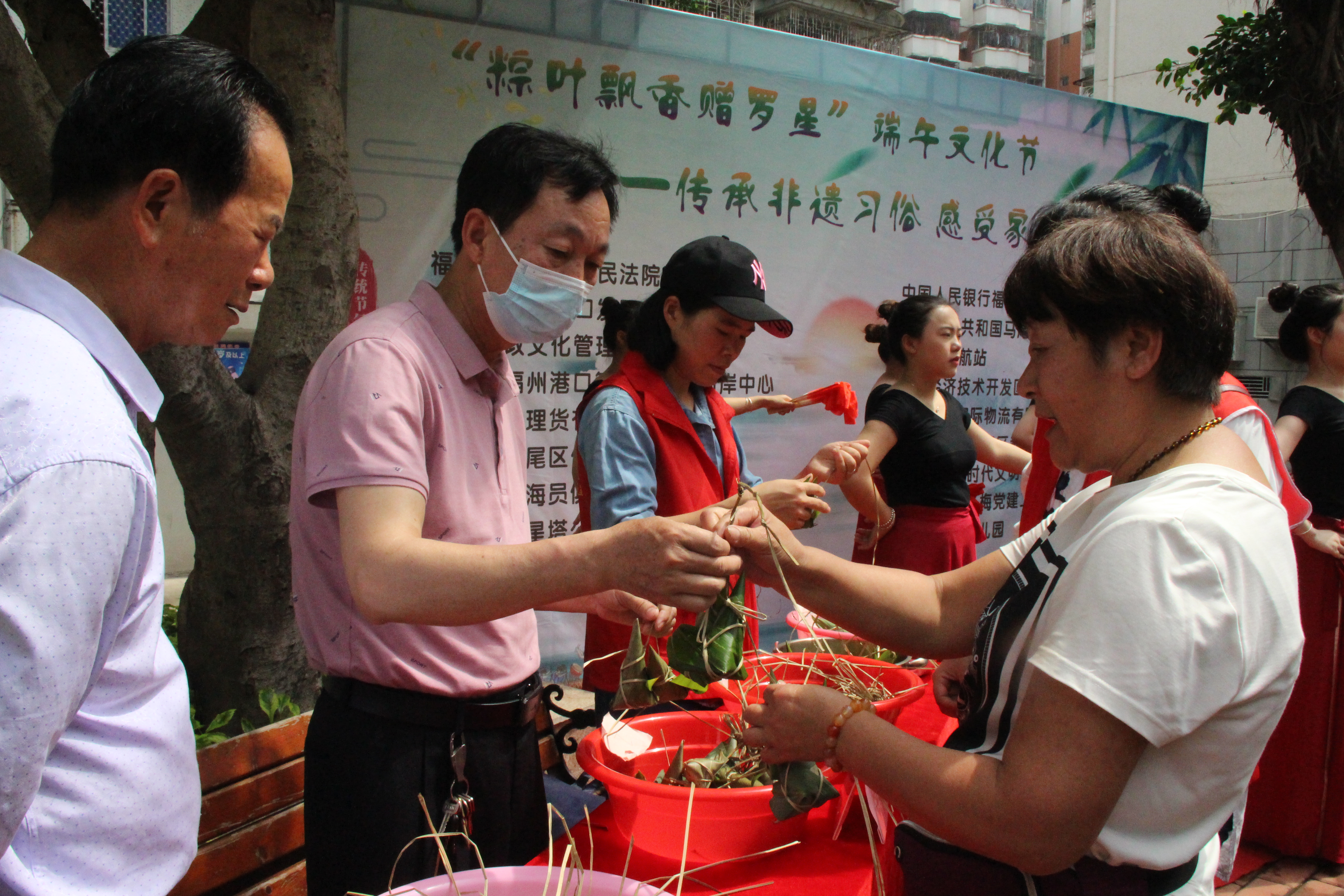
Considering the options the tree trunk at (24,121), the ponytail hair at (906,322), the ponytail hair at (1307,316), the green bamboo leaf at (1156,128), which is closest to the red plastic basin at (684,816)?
the tree trunk at (24,121)

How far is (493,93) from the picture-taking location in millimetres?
3396

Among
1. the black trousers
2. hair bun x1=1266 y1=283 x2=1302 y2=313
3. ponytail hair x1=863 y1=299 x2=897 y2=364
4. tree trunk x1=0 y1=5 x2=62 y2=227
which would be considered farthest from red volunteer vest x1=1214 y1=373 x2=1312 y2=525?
tree trunk x1=0 y1=5 x2=62 y2=227

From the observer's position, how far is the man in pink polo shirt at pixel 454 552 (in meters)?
1.28

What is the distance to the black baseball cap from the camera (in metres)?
2.47

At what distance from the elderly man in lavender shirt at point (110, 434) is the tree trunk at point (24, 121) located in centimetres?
179

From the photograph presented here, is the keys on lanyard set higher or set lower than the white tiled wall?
lower

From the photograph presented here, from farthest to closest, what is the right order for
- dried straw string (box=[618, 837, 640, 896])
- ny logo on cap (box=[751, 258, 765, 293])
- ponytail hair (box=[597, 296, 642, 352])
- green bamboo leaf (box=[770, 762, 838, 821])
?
ponytail hair (box=[597, 296, 642, 352]) → ny logo on cap (box=[751, 258, 765, 293]) → green bamboo leaf (box=[770, 762, 838, 821]) → dried straw string (box=[618, 837, 640, 896])

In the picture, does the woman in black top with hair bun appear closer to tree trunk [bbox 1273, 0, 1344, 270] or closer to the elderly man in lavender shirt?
tree trunk [bbox 1273, 0, 1344, 270]

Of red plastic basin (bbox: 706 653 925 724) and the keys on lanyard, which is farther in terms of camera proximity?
red plastic basin (bbox: 706 653 925 724)

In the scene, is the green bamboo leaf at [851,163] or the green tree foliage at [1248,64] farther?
the green tree foliage at [1248,64]

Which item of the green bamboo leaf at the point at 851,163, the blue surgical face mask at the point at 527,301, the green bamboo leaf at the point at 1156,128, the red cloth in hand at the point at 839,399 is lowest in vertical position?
the red cloth in hand at the point at 839,399

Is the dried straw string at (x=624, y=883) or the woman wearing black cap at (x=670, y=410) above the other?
the woman wearing black cap at (x=670, y=410)

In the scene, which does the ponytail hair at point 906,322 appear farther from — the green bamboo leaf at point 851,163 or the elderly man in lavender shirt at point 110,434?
the elderly man in lavender shirt at point 110,434

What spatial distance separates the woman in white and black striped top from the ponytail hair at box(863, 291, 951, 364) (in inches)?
92.6
